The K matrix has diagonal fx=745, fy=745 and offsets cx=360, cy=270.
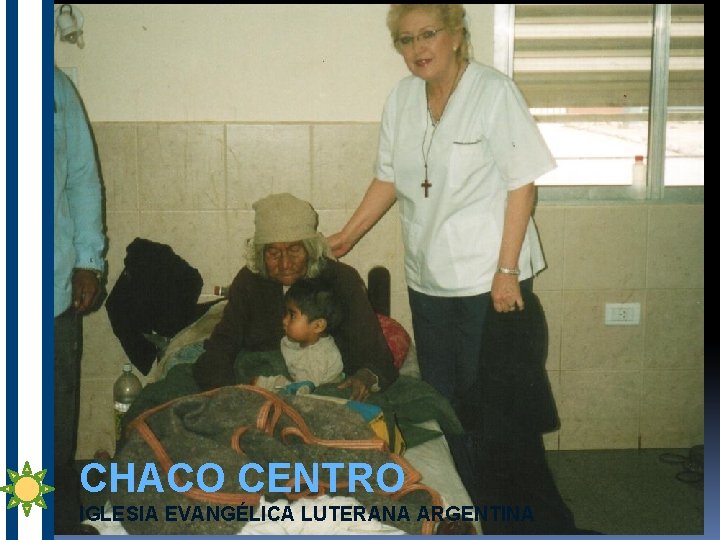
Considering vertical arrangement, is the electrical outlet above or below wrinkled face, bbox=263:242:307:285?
below

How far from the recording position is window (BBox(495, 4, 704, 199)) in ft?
9.01

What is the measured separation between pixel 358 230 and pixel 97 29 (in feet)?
3.91

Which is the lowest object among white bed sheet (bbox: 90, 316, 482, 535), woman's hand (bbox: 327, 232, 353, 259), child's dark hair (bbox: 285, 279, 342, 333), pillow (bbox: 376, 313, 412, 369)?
white bed sheet (bbox: 90, 316, 482, 535)

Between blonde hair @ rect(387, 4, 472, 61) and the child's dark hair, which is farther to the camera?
the child's dark hair

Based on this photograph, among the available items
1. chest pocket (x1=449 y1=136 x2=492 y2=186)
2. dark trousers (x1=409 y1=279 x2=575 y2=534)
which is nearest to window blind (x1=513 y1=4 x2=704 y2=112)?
chest pocket (x1=449 y1=136 x2=492 y2=186)

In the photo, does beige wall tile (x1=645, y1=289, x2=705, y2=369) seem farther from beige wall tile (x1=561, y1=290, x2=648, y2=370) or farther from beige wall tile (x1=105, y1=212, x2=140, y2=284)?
beige wall tile (x1=105, y1=212, x2=140, y2=284)

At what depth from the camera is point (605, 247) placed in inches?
110

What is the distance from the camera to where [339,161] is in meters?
2.74

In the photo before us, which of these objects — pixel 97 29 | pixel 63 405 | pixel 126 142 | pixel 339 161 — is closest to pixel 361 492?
pixel 63 405

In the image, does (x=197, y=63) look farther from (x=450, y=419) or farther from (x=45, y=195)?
(x=450, y=419)

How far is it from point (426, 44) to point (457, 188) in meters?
0.39

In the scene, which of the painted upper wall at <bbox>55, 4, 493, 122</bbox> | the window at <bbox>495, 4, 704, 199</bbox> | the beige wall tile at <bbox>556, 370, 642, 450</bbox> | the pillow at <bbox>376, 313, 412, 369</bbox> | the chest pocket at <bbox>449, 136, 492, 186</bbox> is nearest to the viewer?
the chest pocket at <bbox>449, 136, 492, 186</bbox>

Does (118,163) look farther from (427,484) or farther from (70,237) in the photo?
(427,484)

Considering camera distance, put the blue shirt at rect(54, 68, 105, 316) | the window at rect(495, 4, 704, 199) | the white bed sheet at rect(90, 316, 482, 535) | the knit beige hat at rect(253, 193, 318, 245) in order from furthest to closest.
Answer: the window at rect(495, 4, 704, 199)
the knit beige hat at rect(253, 193, 318, 245)
the blue shirt at rect(54, 68, 105, 316)
the white bed sheet at rect(90, 316, 482, 535)
